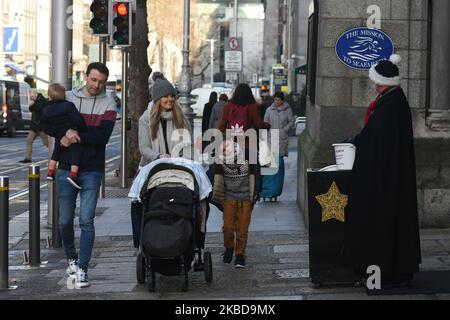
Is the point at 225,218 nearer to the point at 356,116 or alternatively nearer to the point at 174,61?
the point at 356,116

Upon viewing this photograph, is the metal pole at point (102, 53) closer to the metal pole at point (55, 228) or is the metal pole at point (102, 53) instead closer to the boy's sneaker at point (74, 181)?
the metal pole at point (55, 228)

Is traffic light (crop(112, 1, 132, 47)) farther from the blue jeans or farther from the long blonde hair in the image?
the blue jeans

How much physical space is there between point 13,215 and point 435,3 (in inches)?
284

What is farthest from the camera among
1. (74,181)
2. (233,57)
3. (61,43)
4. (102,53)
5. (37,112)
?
(233,57)

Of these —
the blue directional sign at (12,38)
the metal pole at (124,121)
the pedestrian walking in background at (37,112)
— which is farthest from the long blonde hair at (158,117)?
the blue directional sign at (12,38)

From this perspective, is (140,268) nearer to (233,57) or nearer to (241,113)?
(241,113)

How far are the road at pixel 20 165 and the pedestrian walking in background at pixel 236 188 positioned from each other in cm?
635

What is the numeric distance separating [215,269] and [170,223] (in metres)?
1.66

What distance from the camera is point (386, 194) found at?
29.1 ft

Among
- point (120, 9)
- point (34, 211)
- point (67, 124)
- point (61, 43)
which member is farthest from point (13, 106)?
point (67, 124)

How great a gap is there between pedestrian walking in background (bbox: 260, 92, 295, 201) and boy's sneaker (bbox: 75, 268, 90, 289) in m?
7.75

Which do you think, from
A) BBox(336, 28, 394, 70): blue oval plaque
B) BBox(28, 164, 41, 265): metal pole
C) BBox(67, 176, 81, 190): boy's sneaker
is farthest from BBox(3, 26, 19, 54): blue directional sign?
BBox(67, 176, 81, 190): boy's sneaker

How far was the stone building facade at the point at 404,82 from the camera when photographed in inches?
501

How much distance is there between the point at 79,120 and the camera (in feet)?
31.9
